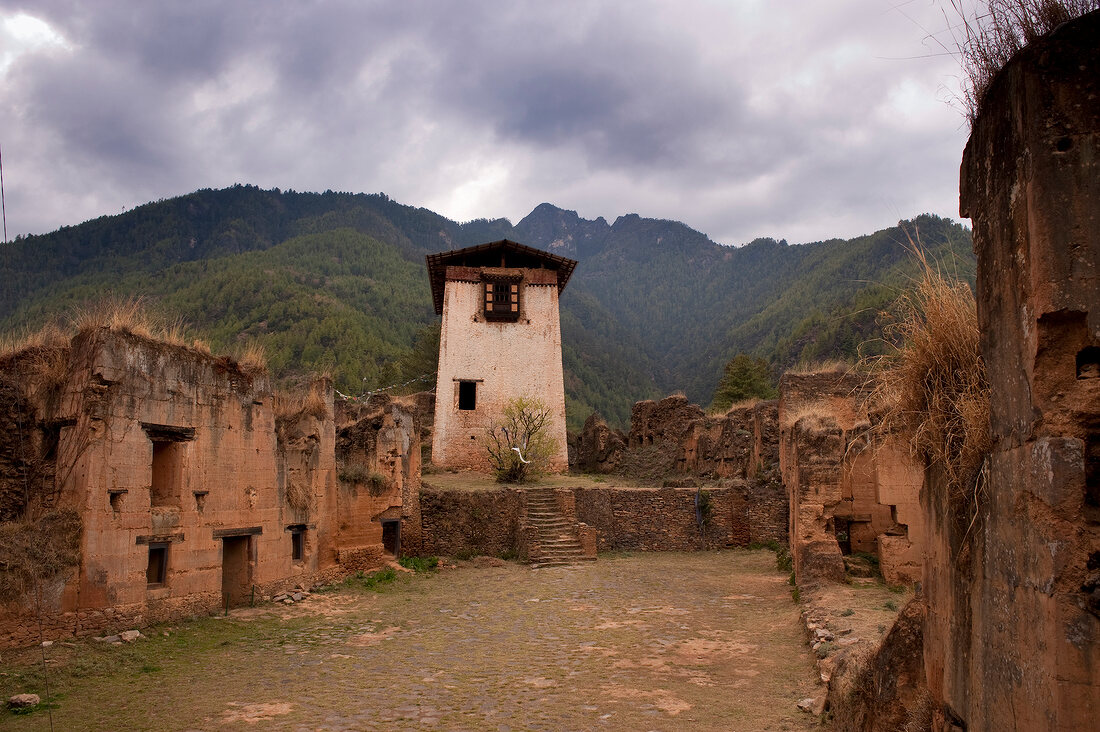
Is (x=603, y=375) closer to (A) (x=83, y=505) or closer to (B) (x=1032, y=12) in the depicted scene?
(A) (x=83, y=505)

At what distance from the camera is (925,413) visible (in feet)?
14.3

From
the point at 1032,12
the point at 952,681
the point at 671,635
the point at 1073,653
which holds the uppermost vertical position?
the point at 1032,12

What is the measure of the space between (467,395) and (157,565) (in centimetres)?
1931

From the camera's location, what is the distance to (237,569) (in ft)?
42.9

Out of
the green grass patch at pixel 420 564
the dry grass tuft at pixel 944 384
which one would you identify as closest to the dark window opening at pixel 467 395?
the green grass patch at pixel 420 564

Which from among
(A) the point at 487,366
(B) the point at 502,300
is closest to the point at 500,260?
(B) the point at 502,300

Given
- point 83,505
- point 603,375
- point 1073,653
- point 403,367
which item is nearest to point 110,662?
point 83,505

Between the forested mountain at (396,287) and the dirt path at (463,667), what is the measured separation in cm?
1478

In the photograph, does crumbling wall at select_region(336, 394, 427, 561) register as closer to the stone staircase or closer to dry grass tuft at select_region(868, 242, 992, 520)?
the stone staircase

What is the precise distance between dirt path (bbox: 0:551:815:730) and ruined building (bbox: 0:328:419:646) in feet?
2.27

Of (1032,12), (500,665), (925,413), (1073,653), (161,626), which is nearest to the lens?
(1073,653)

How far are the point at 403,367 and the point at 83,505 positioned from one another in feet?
127

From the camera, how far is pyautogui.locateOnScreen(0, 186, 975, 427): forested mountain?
184 feet

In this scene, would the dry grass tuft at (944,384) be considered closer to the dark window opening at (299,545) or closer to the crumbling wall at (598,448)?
the dark window opening at (299,545)
